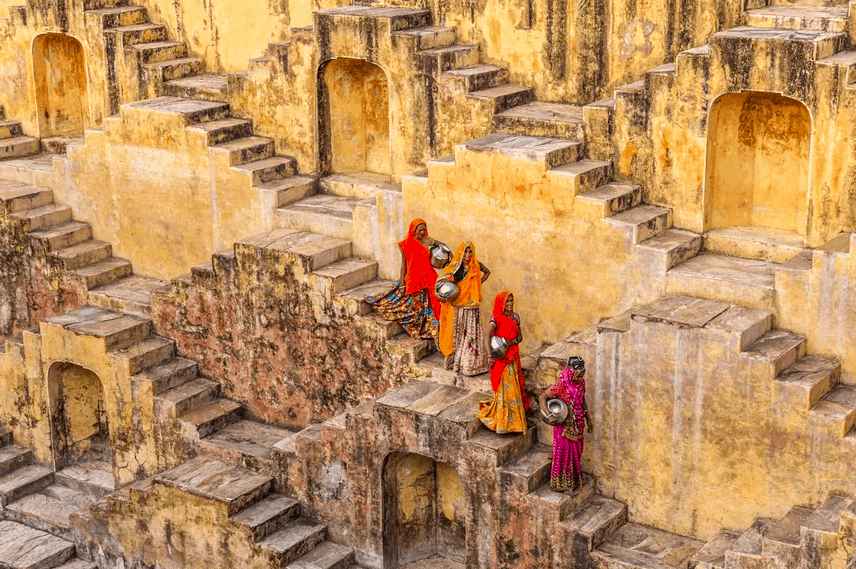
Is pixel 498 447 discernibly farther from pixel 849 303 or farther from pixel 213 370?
pixel 213 370

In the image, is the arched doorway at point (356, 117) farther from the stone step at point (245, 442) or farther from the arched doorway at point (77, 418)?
the arched doorway at point (77, 418)

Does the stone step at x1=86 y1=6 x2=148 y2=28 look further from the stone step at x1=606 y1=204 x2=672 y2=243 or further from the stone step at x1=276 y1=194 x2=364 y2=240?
the stone step at x1=606 y1=204 x2=672 y2=243

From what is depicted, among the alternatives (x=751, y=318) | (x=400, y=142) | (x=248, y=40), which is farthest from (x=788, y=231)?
(x=248, y=40)

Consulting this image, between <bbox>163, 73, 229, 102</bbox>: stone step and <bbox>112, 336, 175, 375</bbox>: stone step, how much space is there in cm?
328

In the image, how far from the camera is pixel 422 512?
1636 cm

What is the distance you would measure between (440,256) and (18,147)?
27.6 ft

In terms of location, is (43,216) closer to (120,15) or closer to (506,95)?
(120,15)

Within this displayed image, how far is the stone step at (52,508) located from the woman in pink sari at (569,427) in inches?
263

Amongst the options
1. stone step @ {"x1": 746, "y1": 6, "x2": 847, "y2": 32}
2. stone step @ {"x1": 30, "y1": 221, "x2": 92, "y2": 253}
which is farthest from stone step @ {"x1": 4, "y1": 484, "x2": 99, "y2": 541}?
stone step @ {"x1": 746, "y1": 6, "x2": 847, "y2": 32}

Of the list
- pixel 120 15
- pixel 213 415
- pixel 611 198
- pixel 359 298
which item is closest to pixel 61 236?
pixel 120 15

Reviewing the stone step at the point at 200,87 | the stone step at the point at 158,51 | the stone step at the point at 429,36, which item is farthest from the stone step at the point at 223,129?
the stone step at the point at 429,36

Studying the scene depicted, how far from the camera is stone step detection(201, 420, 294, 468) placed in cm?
1705

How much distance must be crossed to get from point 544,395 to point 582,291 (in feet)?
5.91

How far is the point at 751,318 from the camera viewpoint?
14438 millimetres
